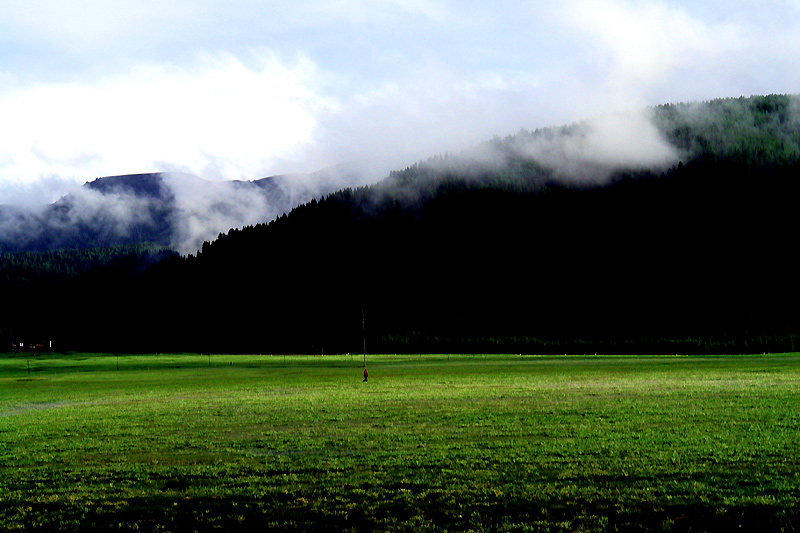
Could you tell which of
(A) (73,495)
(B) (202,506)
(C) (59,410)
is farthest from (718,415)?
(C) (59,410)

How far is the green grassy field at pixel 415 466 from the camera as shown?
14.2 m

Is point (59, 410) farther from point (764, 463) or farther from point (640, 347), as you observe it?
point (640, 347)

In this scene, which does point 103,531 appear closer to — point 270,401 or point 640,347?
point 270,401

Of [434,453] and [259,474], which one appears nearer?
[259,474]

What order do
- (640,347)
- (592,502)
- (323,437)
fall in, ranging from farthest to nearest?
(640,347) < (323,437) < (592,502)

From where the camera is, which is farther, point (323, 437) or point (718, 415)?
point (718, 415)

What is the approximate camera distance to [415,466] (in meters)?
19.4

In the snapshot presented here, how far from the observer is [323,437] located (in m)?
25.6

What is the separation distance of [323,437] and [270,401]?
17.0m

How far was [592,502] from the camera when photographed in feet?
48.7

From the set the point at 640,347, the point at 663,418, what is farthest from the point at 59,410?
the point at 640,347

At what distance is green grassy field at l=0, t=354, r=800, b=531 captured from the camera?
14.2 metres

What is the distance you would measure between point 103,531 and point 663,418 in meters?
22.3

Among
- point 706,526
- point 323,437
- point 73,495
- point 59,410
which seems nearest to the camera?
point 706,526
